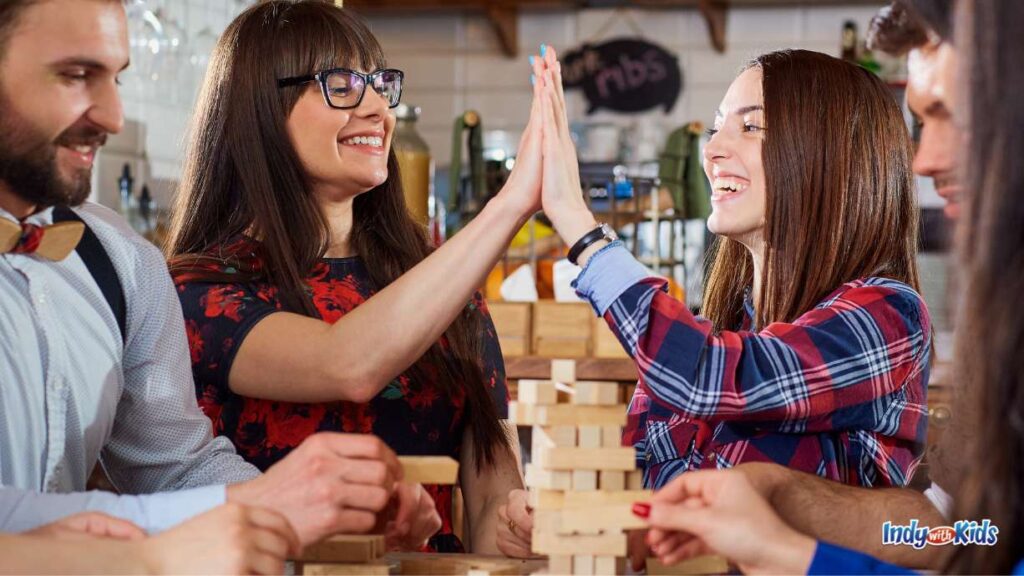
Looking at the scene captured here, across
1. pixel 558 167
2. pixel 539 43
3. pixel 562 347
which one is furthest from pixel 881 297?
pixel 539 43

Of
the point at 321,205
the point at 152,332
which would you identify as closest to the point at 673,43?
the point at 321,205

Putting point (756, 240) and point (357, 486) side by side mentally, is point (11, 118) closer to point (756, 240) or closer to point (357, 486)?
point (357, 486)

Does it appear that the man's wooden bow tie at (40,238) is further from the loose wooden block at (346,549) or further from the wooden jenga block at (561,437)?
the wooden jenga block at (561,437)

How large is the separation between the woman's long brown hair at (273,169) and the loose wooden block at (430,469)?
0.64 m

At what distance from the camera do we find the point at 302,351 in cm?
172

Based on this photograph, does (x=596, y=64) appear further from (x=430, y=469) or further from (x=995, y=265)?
(x=995, y=265)

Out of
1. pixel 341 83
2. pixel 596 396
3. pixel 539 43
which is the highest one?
pixel 539 43

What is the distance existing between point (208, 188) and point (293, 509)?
901mm

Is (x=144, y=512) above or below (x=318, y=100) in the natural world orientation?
below

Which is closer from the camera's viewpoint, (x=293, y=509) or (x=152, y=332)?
(x=293, y=509)

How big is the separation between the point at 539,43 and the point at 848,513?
6.11m

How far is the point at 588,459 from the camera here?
1.23 metres

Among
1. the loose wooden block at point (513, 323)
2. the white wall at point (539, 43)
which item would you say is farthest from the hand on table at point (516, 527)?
the white wall at point (539, 43)

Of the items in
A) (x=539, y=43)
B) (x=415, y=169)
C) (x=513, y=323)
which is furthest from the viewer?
(x=539, y=43)
